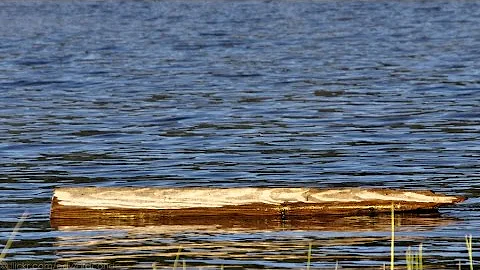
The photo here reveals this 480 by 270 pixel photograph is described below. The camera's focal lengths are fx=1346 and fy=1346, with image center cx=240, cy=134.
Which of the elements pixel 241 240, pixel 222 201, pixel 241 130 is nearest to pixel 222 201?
pixel 222 201

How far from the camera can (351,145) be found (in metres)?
22.9

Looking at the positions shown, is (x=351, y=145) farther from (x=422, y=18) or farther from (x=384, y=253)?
(x=422, y=18)

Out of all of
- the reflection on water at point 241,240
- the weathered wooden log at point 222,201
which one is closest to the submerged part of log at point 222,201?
the weathered wooden log at point 222,201

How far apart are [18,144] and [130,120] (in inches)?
155

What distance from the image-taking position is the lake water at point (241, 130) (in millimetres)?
14375

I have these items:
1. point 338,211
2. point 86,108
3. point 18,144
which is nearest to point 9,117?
point 86,108

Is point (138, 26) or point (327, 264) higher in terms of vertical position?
point (138, 26)

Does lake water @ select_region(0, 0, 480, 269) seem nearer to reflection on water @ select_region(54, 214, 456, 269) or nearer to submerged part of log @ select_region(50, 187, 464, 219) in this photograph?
reflection on water @ select_region(54, 214, 456, 269)

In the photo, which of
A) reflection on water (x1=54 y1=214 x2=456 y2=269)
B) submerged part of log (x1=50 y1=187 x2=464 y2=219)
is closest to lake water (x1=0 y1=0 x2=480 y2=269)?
reflection on water (x1=54 y1=214 x2=456 y2=269)

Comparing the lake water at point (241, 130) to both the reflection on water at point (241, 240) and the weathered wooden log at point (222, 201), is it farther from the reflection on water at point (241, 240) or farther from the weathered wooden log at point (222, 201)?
the weathered wooden log at point (222, 201)

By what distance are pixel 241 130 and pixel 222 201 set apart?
10046 mm

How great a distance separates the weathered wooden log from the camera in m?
15.4

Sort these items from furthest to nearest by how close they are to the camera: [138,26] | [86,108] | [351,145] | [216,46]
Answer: [138,26] → [216,46] → [86,108] → [351,145]

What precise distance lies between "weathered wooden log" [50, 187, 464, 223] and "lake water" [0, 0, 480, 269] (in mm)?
212
